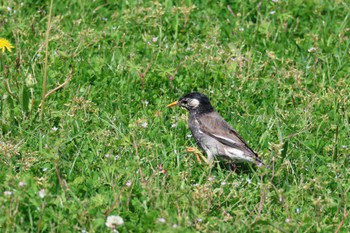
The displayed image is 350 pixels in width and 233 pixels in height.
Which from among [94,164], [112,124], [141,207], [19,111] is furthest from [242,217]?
[19,111]

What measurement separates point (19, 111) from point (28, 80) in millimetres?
556

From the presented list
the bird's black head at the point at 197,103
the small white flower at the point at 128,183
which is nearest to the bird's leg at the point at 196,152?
the bird's black head at the point at 197,103

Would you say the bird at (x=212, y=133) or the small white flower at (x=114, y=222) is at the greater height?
the small white flower at (x=114, y=222)

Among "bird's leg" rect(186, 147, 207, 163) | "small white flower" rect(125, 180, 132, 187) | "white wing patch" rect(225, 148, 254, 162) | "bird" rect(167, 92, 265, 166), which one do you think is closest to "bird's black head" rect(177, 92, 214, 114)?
"bird" rect(167, 92, 265, 166)

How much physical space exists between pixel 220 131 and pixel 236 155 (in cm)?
41

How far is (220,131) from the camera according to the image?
8789 millimetres

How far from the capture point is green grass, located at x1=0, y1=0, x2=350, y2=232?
22.9 ft

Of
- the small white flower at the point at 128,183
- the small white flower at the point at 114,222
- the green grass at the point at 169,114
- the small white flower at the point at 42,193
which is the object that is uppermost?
the small white flower at the point at 42,193

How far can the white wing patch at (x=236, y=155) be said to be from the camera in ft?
27.4

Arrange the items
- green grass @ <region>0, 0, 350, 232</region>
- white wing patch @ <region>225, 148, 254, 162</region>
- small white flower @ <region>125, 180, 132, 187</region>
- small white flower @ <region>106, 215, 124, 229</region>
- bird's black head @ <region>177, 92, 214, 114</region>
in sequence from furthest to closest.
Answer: bird's black head @ <region>177, 92, 214, 114</region> → white wing patch @ <region>225, 148, 254, 162</region> → small white flower @ <region>125, 180, 132, 187</region> → green grass @ <region>0, 0, 350, 232</region> → small white flower @ <region>106, 215, 124, 229</region>

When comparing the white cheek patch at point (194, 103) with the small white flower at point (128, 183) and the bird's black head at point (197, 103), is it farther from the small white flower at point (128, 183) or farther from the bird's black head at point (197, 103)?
the small white flower at point (128, 183)

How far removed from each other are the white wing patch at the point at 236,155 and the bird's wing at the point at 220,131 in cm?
3

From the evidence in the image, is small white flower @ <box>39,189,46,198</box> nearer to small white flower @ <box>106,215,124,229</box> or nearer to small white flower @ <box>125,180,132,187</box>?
small white flower @ <box>106,215,124,229</box>

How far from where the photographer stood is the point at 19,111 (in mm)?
8812
